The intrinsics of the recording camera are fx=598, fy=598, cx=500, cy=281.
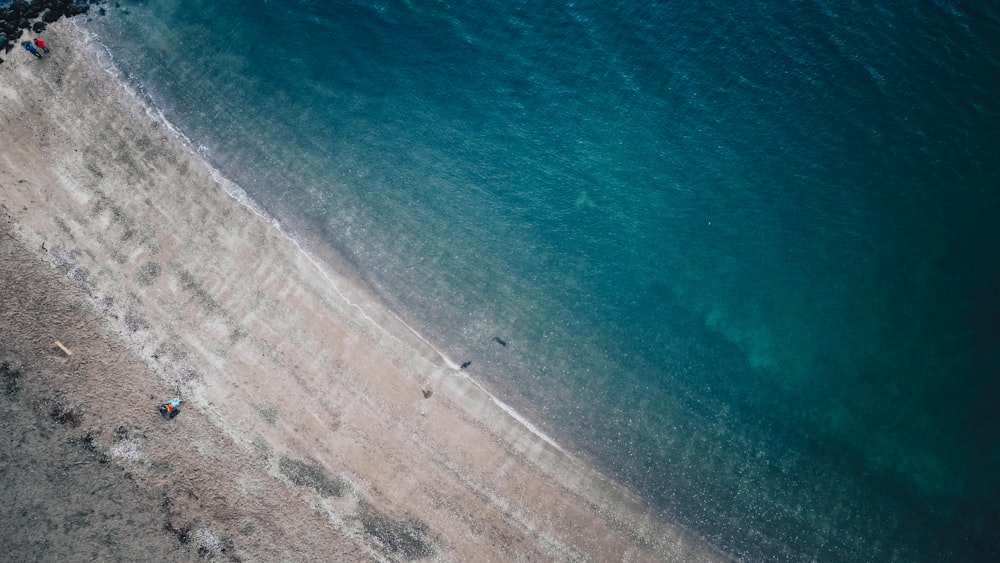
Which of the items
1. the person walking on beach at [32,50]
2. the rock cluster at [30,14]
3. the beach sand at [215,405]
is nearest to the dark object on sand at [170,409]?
the beach sand at [215,405]

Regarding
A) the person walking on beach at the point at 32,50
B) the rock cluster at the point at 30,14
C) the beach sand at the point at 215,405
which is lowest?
the beach sand at the point at 215,405

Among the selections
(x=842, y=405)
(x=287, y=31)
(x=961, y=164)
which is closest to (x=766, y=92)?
(x=961, y=164)

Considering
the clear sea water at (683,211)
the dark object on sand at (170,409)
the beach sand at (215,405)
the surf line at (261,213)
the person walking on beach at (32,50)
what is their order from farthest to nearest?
the person walking on beach at (32,50)
the clear sea water at (683,211)
the surf line at (261,213)
the dark object on sand at (170,409)
the beach sand at (215,405)

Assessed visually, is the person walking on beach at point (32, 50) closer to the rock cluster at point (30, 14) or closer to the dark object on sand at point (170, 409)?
the rock cluster at point (30, 14)

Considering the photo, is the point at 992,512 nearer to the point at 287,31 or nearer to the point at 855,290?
the point at 855,290

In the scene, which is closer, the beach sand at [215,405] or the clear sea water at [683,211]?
the beach sand at [215,405]

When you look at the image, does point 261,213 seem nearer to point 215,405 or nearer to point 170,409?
point 215,405

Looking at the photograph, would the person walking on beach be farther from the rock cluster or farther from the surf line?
the surf line
